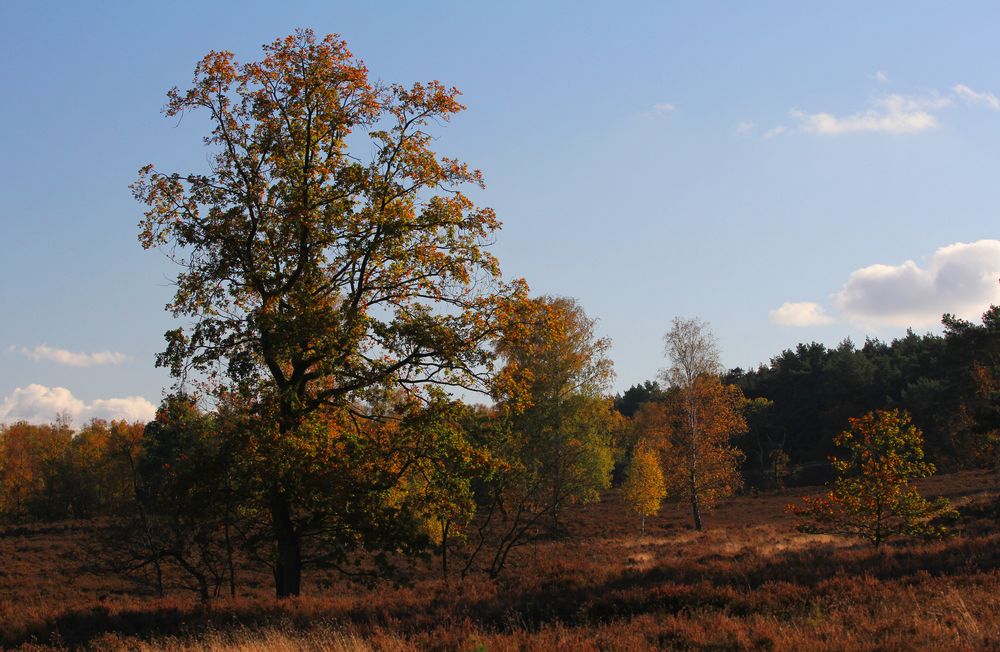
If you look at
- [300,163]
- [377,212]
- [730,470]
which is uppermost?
[300,163]

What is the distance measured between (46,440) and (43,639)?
110678mm

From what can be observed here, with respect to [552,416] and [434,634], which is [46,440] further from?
[434,634]

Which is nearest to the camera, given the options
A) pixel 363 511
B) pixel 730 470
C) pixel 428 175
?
pixel 363 511

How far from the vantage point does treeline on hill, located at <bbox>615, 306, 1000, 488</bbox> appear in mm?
54562

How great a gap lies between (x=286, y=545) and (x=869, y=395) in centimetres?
7759

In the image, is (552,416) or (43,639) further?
(552,416)

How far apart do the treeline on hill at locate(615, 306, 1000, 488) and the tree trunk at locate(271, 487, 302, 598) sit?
114ft

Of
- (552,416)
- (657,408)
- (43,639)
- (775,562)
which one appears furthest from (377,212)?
(657,408)

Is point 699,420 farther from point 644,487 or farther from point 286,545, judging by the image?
point 286,545

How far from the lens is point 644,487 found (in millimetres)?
48156

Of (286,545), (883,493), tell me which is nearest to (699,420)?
(883,493)

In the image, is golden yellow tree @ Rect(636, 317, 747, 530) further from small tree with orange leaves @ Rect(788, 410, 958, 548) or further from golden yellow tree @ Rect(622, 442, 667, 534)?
small tree with orange leaves @ Rect(788, 410, 958, 548)

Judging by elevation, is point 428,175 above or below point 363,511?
above

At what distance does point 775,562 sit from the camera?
50.0ft
